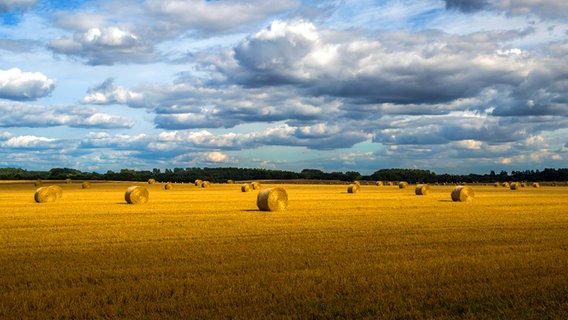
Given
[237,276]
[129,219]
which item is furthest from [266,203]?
[237,276]

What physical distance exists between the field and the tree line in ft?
260

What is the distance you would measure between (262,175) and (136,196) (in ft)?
281

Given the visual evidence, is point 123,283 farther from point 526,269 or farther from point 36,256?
point 526,269

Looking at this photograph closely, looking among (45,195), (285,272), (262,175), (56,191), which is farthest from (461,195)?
(262,175)

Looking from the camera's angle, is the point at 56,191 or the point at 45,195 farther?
the point at 56,191

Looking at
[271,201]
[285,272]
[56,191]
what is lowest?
[285,272]

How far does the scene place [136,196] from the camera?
34.6 m

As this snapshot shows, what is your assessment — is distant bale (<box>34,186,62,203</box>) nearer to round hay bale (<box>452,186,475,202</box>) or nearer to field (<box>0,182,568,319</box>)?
field (<box>0,182,568,319</box>)

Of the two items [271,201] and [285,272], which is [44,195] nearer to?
[271,201]

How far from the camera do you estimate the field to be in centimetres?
806

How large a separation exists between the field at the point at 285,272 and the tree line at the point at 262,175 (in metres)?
79.3

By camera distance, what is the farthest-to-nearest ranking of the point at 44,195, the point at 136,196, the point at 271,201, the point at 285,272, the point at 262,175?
the point at 262,175
the point at 44,195
the point at 136,196
the point at 271,201
the point at 285,272

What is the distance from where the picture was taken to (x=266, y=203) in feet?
89.5

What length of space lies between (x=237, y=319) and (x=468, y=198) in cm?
3177
